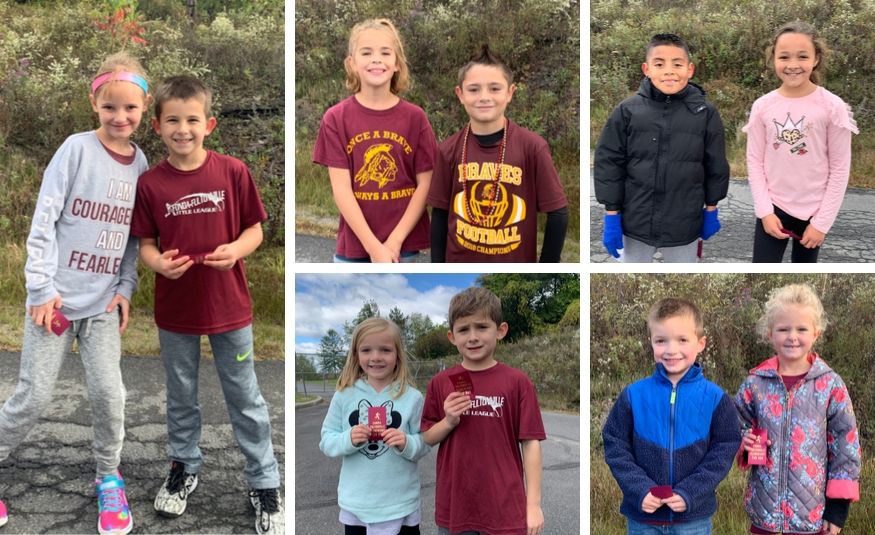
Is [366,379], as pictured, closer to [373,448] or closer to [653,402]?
[373,448]

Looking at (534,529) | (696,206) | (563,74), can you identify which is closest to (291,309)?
(534,529)

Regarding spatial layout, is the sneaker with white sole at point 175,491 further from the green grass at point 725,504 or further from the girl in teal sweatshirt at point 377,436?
the green grass at point 725,504

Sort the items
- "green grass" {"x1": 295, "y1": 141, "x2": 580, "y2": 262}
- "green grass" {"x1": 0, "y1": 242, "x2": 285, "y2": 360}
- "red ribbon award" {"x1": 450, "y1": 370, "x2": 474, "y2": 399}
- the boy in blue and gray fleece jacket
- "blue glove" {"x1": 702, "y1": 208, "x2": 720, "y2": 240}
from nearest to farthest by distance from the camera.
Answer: the boy in blue and gray fleece jacket → "red ribbon award" {"x1": 450, "y1": 370, "x2": 474, "y2": 399} → "blue glove" {"x1": 702, "y1": 208, "x2": 720, "y2": 240} → "green grass" {"x1": 295, "y1": 141, "x2": 580, "y2": 262} → "green grass" {"x1": 0, "y1": 242, "x2": 285, "y2": 360}

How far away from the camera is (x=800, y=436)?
329 cm

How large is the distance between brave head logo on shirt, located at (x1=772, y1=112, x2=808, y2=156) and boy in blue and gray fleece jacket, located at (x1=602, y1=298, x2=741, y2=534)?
0.84 meters

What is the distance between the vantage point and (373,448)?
3391 millimetres

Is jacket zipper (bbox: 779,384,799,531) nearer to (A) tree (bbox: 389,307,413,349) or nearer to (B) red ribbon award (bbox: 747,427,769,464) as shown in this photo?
(B) red ribbon award (bbox: 747,427,769,464)

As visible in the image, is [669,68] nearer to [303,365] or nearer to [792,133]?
[792,133]

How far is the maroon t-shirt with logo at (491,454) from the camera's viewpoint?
10.8ft

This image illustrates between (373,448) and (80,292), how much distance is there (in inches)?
49.2

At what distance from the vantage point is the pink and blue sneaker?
355 cm

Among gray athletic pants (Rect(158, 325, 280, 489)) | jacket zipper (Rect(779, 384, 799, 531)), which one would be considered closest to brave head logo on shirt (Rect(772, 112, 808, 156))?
jacket zipper (Rect(779, 384, 799, 531))

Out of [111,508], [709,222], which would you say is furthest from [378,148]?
[111,508]

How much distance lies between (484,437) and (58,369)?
1.64 meters
